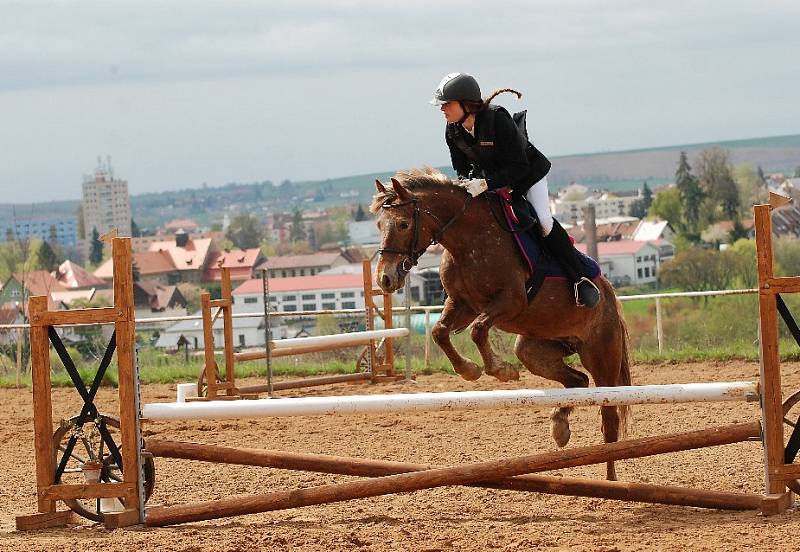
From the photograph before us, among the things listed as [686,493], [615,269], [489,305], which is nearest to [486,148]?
[489,305]

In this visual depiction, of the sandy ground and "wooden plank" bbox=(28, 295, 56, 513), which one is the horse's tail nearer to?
the sandy ground

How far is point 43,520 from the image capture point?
6.28 m

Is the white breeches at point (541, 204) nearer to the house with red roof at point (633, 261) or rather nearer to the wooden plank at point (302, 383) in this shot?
the wooden plank at point (302, 383)

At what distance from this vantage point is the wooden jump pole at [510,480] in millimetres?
6152

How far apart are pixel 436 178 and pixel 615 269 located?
8994 centimetres

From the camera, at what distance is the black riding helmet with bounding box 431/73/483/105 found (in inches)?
269

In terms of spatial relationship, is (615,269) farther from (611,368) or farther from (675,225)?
(611,368)

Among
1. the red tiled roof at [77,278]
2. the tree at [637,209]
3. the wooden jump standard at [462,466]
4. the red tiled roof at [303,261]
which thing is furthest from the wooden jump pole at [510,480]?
the tree at [637,209]

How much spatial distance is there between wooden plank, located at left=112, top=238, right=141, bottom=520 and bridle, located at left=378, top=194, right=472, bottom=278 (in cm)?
135

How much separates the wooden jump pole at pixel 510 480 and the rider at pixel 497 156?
1.30m

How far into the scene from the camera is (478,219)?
694 centimetres

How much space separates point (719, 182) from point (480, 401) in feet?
384

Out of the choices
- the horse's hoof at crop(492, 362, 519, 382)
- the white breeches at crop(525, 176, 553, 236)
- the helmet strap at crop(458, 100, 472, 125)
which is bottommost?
the horse's hoof at crop(492, 362, 519, 382)

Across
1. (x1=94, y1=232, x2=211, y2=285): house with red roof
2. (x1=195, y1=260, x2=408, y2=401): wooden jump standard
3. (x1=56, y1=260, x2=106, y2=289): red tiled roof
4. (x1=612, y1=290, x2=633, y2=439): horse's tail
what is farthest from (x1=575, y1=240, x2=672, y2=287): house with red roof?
(x1=612, y1=290, x2=633, y2=439): horse's tail
